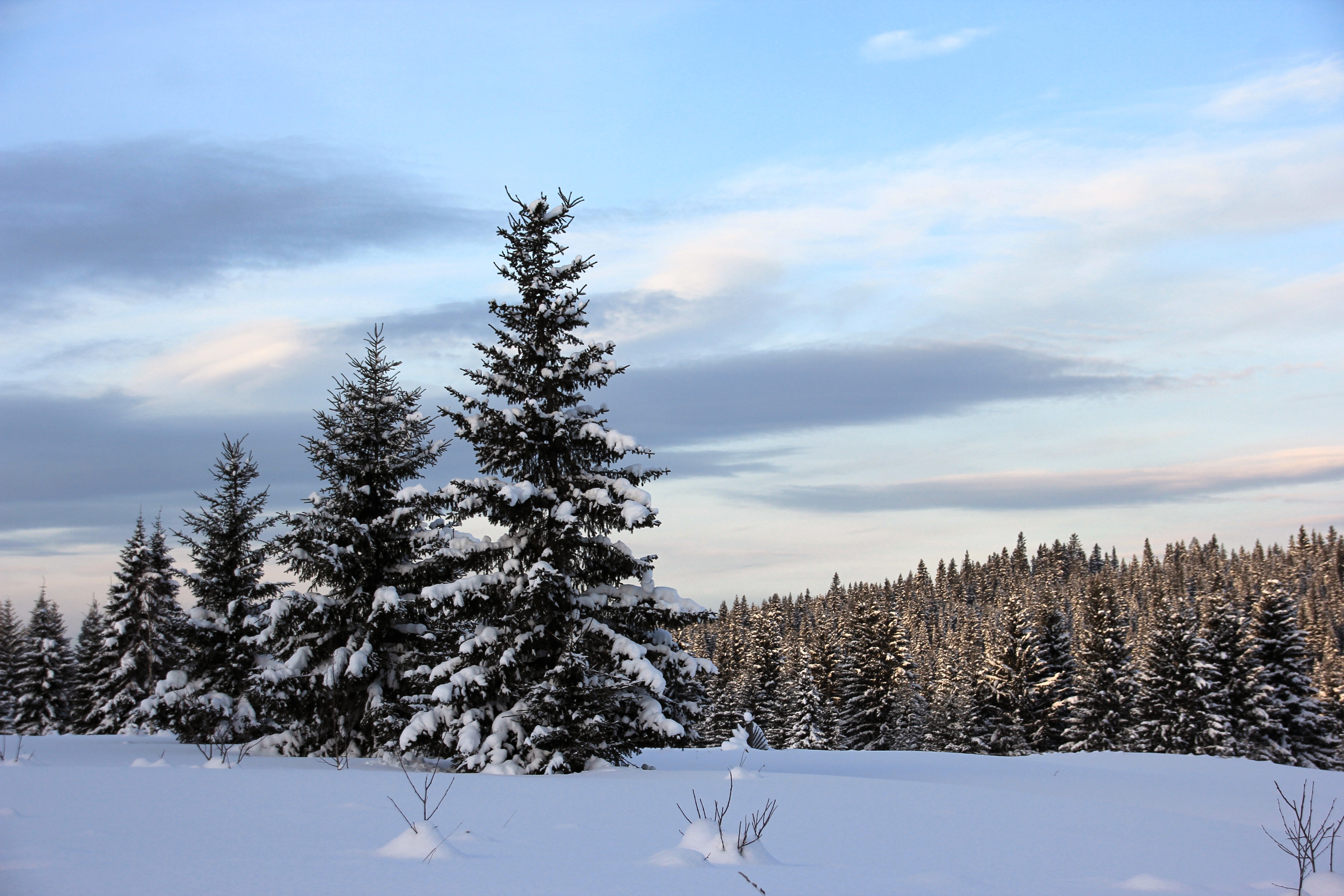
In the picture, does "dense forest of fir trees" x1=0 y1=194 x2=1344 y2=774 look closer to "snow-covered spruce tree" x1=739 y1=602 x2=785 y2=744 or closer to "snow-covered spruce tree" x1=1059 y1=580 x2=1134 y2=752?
"snow-covered spruce tree" x1=1059 y1=580 x2=1134 y2=752

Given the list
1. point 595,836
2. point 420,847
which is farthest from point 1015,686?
point 420,847

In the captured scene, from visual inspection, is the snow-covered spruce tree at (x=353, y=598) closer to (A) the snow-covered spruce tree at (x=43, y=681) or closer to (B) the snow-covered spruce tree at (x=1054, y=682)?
(A) the snow-covered spruce tree at (x=43, y=681)

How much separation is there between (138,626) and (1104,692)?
50335mm

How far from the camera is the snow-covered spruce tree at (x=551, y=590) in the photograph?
14.4m

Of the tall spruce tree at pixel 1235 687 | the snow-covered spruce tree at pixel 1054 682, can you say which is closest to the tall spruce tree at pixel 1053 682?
the snow-covered spruce tree at pixel 1054 682

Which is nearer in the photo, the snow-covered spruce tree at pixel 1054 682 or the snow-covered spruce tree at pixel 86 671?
the snow-covered spruce tree at pixel 86 671

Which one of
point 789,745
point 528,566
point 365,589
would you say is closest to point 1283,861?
point 528,566

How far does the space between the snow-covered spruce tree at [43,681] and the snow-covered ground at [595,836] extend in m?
41.5

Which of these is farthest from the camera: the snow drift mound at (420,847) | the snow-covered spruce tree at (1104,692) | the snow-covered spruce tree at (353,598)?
the snow-covered spruce tree at (1104,692)

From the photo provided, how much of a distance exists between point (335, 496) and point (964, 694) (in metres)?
44.5

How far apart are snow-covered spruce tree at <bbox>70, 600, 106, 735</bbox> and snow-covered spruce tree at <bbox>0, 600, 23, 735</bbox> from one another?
2.83 metres

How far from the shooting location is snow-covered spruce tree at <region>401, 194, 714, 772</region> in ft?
47.3

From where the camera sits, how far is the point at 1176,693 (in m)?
43.7

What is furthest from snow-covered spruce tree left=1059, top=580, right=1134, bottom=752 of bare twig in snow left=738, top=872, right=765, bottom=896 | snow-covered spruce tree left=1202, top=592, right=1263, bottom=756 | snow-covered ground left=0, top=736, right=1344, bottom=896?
bare twig in snow left=738, top=872, right=765, bottom=896
